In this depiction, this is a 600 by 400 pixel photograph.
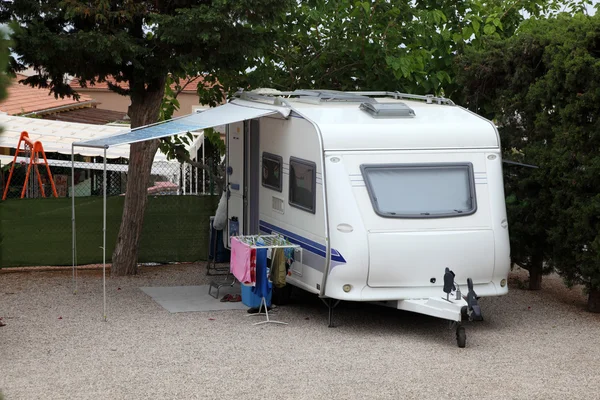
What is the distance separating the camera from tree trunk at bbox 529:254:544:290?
12688 mm

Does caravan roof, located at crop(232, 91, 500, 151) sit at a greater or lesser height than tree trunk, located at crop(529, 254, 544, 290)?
greater

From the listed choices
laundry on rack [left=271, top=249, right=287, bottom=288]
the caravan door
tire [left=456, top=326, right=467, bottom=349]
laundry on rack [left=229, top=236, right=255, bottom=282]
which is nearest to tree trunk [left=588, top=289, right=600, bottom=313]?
tire [left=456, top=326, right=467, bottom=349]

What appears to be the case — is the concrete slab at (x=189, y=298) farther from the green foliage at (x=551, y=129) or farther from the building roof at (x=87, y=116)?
the building roof at (x=87, y=116)

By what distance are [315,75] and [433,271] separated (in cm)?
628

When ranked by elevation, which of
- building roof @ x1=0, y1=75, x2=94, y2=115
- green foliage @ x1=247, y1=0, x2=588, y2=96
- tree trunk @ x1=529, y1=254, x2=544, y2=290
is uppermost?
building roof @ x1=0, y1=75, x2=94, y2=115

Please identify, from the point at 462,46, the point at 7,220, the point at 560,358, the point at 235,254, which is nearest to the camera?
the point at 560,358

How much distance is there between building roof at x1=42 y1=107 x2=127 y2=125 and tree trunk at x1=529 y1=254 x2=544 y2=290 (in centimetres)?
Result: 1540


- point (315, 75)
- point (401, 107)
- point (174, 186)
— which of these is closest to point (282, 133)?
point (401, 107)

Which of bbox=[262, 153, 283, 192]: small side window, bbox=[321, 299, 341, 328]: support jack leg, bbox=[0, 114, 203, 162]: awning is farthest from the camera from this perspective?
bbox=[0, 114, 203, 162]: awning

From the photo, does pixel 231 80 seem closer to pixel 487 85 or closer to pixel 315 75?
pixel 315 75

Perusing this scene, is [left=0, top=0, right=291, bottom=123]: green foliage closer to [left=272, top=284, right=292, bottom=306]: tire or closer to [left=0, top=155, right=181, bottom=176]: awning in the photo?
[left=272, top=284, right=292, bottom=306]: tire

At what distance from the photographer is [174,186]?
20219 mm

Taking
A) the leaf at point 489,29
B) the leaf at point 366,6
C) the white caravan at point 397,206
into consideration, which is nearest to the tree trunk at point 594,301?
the white caravan at point 397,206

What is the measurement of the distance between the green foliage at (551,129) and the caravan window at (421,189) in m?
1.43
